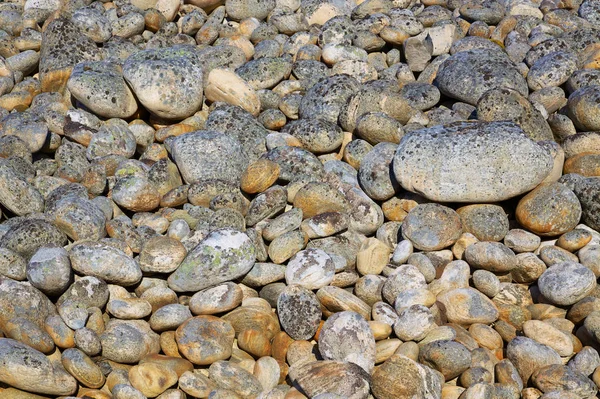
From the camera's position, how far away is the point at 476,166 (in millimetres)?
6742

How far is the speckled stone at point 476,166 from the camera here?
22.1 ft

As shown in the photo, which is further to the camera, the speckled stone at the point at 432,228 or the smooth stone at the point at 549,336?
the speckled stone at the point at 432,228

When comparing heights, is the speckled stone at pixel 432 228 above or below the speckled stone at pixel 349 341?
below

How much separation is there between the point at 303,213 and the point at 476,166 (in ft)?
5.13

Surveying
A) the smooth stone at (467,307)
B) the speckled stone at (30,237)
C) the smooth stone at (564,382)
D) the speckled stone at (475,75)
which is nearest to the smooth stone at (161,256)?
the speckled stone at (30,237)

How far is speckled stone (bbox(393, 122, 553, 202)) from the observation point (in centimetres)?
674

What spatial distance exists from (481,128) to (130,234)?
3.21 m

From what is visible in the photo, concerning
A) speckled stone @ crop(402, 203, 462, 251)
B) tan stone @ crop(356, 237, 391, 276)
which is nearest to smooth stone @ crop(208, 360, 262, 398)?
tan stone @ crop(356, 237, 391, 276)

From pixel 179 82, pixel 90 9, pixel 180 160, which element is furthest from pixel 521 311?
pixel 90 9

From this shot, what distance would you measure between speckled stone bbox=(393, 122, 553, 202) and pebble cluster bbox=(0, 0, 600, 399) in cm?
2

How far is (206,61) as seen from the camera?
941 cm

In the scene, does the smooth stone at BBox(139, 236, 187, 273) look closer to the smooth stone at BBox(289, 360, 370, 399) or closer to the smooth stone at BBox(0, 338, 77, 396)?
the smooth stone at BBox(0, 338, 77, 396)

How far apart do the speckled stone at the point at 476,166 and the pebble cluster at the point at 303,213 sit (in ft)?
0.06

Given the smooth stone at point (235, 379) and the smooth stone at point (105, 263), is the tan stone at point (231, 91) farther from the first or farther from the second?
the smooth stone at point (235, 379)
